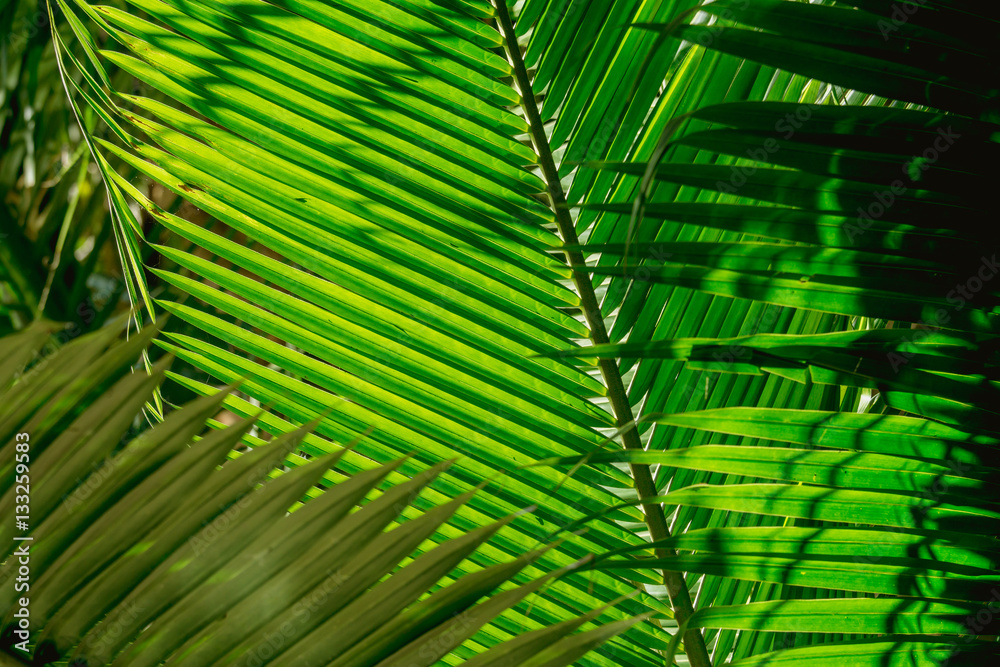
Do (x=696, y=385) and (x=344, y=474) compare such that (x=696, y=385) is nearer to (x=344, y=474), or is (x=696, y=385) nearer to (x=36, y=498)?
(x=344, y=474)

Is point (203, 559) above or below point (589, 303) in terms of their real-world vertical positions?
below

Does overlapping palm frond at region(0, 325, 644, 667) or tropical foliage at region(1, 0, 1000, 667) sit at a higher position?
tropical foliage at region(1, 0, 1000, 667)

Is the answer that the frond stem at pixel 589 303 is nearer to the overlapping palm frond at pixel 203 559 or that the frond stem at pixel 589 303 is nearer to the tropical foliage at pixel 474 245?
the tropical foliage at pixel 474 245

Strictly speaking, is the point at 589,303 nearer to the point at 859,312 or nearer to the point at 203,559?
the point at 859,312

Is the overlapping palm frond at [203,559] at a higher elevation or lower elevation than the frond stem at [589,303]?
lower

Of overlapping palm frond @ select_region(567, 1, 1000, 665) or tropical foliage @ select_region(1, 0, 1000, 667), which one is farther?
tropical foliage @ select_region(1, 0, 1000, 667)

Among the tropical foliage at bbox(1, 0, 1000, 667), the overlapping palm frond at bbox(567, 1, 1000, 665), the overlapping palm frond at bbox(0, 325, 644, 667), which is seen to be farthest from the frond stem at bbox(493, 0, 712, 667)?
the overlapping palm frond at bbox(0, 325, 644, 667)

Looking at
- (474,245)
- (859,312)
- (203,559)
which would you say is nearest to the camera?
(203,559)

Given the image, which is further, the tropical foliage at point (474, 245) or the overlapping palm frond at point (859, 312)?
the tropical foliage at point (474, 245)

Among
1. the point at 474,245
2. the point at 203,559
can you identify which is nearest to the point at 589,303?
the point at 474,245

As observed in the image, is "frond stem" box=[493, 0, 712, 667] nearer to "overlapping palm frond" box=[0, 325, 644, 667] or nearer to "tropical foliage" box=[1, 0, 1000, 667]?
"tropical foliage" box=[1, 0, 1000, 667]

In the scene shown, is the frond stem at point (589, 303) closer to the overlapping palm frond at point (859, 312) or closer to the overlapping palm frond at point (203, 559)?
the overlapping palm frond at point (859, 312)

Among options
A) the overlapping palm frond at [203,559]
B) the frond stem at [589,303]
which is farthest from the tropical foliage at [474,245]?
the overlapping palm frond at [203,559]

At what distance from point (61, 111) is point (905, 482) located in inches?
98.8
